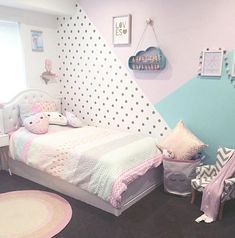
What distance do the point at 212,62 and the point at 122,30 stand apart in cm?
129

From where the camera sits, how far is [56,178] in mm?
3158

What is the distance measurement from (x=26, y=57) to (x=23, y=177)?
174 cm

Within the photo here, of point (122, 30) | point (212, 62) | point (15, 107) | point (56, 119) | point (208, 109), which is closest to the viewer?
point (212, 62)

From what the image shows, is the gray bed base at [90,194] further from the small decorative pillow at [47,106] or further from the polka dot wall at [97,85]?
the small decorative pillow at [47,106]

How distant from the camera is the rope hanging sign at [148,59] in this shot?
329cm

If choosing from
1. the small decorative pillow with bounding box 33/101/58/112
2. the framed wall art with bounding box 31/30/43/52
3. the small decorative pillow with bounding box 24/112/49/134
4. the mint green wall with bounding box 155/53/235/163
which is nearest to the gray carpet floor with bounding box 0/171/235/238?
the mint green wall with bounding box 155/53/235/163

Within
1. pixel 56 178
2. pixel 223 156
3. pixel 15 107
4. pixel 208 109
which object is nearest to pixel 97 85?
pixel 15 107

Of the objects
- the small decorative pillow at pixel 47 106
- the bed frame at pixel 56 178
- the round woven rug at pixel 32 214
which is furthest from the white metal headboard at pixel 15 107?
the round woven rug at pixel 32 214

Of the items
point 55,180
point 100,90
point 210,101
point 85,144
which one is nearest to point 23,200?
point 55,180

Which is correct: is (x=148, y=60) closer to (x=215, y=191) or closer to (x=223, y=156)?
(x=223, y=156)

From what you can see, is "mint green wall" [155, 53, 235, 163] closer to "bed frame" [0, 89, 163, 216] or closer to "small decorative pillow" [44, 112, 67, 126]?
"bed frame" [0, 89, 163, 216]

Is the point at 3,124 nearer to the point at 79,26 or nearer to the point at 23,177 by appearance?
the point at 23,177

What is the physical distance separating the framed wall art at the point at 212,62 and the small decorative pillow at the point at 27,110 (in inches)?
91.6

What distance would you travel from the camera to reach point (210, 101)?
10.1 feet
